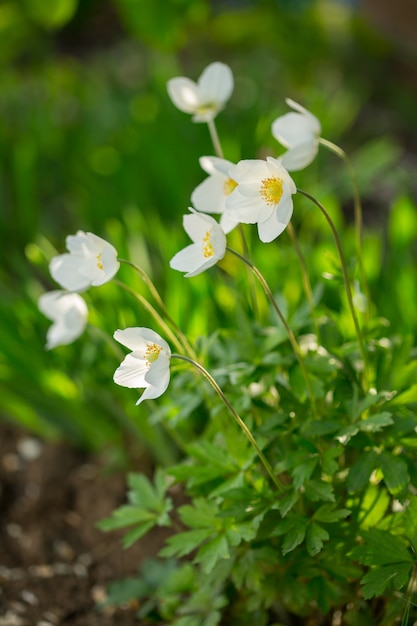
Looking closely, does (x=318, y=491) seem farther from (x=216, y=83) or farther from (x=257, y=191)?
(x=216, y=83)

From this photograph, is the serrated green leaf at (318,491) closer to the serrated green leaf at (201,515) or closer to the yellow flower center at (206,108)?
the serrated green leaf at (201,515)

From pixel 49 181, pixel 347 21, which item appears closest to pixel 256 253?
pixel 49 181

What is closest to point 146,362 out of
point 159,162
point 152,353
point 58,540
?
point 152,353

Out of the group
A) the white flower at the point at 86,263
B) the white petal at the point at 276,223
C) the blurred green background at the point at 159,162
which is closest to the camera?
the white petal at the point at 276,223

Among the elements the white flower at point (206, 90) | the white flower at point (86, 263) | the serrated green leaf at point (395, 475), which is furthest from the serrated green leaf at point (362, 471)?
the white flower at point (206, 90)

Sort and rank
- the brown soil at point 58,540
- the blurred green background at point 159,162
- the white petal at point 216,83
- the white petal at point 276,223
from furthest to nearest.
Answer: the blurred green background at point 159,162 → the brown soil at point 58,540 → the white petal at point 216,83 → the white petal at point 276,223

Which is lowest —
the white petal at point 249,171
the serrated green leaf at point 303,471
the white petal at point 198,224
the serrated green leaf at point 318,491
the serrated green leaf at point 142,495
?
the serrated green leaf at point 142,495
